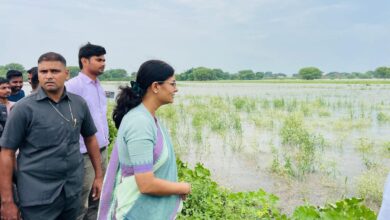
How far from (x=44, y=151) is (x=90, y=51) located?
138 cm

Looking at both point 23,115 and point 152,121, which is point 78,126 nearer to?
point 23,115

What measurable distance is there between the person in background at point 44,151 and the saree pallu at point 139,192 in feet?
2.09

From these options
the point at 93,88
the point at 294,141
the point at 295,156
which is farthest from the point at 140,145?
the point at 294,141

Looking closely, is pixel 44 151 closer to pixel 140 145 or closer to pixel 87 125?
pixel 87 125

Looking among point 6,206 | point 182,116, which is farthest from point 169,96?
point 182,116

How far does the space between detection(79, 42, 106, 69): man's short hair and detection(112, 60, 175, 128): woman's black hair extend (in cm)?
166

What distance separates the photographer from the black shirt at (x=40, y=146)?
7.84 feet

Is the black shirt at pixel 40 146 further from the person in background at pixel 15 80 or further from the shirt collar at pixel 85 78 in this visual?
the person in background at pixel 15 80

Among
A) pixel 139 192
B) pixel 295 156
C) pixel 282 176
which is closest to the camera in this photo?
pixel 139 192

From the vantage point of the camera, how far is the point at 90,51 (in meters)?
3.56

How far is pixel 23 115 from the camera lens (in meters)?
2.39

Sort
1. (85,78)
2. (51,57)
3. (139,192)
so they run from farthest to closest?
(85,78)
(51,57)
(139,192)

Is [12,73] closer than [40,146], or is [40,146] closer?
[40,146]

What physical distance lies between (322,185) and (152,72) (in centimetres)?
543
